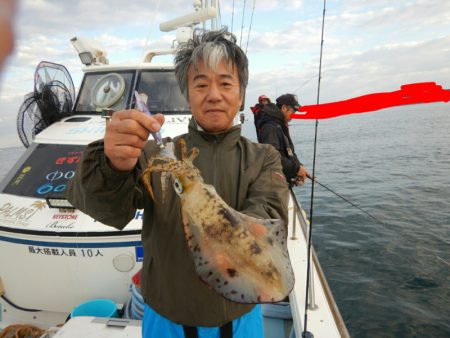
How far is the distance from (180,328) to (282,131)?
450 centimetres

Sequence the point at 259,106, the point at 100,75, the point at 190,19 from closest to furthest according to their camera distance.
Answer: the point at 259,106, the point at 100,75, the point at 190,19

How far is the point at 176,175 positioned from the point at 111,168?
0.39 meters

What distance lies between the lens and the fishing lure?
1.40 meters

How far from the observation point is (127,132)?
5.23 feet

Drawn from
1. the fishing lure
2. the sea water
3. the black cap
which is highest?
the black cap

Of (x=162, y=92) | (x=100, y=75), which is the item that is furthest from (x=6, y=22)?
(x=100, y=75)

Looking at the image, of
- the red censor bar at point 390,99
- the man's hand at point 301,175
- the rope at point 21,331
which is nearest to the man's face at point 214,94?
the red censor bar at point 390,99

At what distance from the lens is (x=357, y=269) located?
862 cm

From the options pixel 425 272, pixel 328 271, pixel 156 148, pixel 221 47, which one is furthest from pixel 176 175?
pixel 425 272

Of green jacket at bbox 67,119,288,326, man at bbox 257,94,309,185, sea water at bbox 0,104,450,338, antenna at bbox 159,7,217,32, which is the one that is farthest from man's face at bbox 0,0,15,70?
antenna at bbox 159,7,217,32

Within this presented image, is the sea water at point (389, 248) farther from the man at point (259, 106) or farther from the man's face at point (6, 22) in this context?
the man at point (259, 106)

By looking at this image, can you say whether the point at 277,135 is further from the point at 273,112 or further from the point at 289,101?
the point at 289,101

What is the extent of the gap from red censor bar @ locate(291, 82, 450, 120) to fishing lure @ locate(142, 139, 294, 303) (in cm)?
244

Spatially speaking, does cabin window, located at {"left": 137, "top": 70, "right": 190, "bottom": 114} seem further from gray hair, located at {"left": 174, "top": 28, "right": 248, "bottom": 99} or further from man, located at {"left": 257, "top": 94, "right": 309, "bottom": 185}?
gray hair, located at {"left": 174, "top": 28, "right": 248, "bottom": 99}
